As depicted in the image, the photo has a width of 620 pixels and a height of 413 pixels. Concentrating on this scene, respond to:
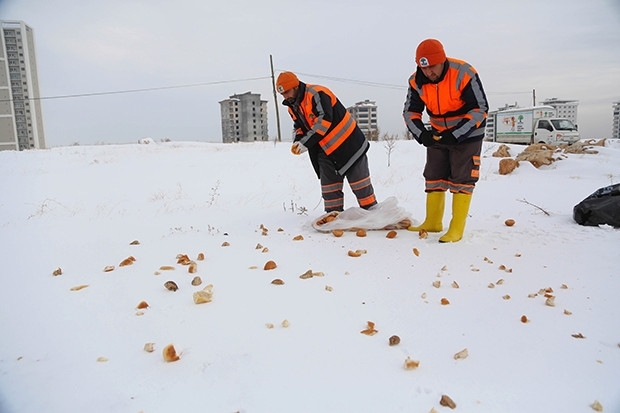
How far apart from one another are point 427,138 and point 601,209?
167 cm

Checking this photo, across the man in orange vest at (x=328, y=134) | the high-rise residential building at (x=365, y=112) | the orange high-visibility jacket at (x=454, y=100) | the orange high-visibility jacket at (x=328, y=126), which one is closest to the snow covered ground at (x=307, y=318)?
the man in orange vest at (x=328, y=134)

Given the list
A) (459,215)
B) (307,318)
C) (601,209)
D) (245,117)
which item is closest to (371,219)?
(459,215)

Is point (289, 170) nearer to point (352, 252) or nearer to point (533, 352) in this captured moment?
point (352, 252)

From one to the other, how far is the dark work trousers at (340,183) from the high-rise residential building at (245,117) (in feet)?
169

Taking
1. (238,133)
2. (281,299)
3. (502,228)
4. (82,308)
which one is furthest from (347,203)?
(238,133)

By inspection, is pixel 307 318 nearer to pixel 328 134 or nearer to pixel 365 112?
pixel 328 134

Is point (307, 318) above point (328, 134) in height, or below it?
below

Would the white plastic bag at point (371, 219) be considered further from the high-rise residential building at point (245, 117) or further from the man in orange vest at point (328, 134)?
the high-rise residential building at point (245, 117)

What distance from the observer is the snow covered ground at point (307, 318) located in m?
1.36

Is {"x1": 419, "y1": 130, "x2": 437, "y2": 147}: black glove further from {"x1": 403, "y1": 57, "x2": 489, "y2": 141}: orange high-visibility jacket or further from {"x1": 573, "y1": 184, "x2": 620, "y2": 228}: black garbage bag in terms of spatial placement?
{"x1": 573, "y1": 184, "x2": 620, "y2": 228}: black garbage bag

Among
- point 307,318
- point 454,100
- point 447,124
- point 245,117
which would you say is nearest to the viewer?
point 307,318

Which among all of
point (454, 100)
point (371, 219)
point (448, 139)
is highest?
point (454, 100)

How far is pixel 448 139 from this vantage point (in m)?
3.14

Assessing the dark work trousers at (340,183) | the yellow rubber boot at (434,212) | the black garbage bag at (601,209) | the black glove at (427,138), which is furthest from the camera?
the dark work trousers at (340,183)
